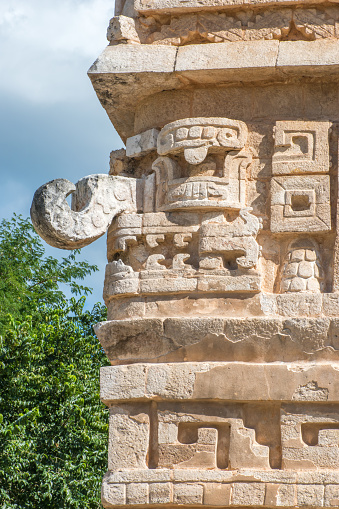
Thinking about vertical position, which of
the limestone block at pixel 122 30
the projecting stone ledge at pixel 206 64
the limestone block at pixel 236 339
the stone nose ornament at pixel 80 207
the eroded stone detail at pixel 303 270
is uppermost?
the limestone block at pixel 122 30

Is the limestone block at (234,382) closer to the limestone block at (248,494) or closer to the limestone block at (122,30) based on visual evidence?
the limestone block at (248,494)

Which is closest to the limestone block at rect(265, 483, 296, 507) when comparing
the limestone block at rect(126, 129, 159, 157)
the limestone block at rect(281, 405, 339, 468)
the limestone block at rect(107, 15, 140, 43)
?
the limestone block at rect(281, 405, 339, 468)

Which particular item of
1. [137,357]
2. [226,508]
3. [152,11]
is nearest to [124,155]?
[152,11]

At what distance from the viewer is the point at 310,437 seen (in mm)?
5414

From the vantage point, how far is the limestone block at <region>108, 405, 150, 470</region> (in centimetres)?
551

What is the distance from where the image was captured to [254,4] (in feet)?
19.4

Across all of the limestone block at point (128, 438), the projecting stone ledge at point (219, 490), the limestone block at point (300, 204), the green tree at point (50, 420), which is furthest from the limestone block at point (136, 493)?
the green tree at point (50, 420)

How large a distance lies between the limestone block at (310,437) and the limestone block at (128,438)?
2.85 feet

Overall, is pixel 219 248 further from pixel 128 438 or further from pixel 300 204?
pixel 128 438

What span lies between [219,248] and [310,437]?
1.31 metres

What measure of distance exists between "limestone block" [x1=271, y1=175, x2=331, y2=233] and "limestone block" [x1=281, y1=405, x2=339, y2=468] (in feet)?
3.83

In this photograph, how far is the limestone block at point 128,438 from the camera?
5.51 m

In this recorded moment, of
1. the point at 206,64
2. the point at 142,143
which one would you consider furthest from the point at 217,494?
the point at 206,64

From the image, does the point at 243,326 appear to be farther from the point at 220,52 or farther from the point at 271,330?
the point at 220,52
